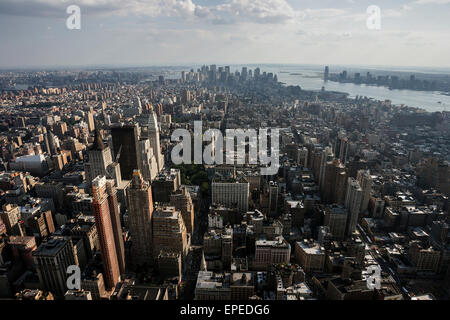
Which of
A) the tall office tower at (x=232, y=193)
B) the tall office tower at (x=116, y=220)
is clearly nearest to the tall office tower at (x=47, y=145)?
the tall office tower at (x=232, y=193)

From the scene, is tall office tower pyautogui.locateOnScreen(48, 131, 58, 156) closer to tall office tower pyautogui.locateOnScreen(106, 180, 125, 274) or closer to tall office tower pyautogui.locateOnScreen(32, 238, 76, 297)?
tall office tower pyautogui.locateOnScreen(32, 238, 76, 297)

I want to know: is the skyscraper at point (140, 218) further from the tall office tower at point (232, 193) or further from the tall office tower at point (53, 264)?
the tall office tower at point (232, 193)

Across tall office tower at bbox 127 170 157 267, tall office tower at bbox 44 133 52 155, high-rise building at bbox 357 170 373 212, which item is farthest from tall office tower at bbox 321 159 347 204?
tall office tower at bbox 44 133 52 155

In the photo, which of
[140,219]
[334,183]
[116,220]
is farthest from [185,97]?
[116,220]

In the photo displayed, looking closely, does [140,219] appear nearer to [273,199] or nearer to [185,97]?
[273,199]
